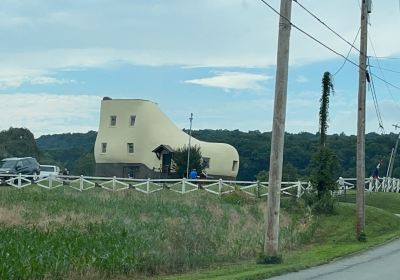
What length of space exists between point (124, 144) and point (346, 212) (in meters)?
43.4

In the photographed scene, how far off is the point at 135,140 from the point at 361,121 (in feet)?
160

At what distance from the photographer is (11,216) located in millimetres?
23500

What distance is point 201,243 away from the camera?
22.8 m

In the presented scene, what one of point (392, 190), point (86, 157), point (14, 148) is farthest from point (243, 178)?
point (392, 190)

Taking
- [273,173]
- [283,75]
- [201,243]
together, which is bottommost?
[201,243]

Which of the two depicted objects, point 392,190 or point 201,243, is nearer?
point 201,243

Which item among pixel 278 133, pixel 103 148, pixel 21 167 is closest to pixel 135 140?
pixel 103 148

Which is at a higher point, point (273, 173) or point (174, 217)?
point (273, 173)

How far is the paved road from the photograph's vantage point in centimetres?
1570

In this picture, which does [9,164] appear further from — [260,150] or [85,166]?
[85,166]

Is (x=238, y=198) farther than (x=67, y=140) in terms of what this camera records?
No

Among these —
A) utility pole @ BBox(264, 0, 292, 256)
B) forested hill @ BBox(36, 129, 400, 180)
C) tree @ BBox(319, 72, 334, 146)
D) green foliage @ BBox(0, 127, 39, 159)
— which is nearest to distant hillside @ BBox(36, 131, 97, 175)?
forested hill @ BBox(36, 129, 400, 180)

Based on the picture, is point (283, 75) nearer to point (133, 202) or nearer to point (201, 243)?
point (201, 243)

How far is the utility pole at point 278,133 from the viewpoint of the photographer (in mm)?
18562
